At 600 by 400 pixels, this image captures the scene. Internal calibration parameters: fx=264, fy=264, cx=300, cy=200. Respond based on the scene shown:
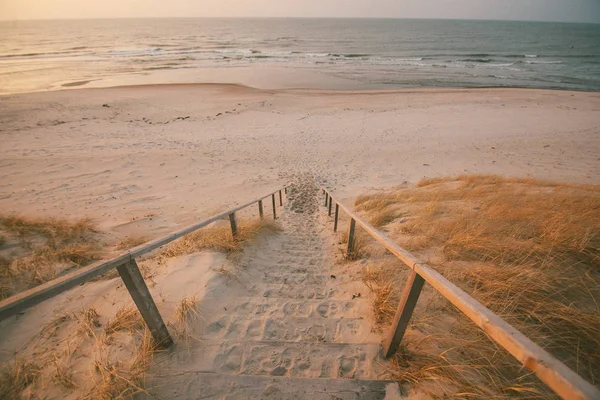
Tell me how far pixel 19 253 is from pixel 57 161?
9.55 metres

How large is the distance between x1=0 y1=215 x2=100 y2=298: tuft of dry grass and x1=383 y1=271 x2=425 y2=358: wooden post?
486 centimetres

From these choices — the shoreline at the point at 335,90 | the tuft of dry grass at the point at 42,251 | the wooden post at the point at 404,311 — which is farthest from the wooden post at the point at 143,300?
the shoreline at the point at 335,90

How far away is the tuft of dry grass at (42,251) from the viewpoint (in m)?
3.90

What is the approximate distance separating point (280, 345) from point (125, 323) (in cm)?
155

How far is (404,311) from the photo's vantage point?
6.90 ft

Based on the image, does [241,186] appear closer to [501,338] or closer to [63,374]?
[63,374]

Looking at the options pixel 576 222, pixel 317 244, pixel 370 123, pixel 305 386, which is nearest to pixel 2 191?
pixel 317 244

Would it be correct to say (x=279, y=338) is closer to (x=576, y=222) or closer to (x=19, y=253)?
(x=576, y=222)

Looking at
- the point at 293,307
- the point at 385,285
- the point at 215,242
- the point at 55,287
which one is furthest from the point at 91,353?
the point at 385,285

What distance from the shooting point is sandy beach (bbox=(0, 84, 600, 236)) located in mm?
9664

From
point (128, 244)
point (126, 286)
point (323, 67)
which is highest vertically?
point (126, 286)

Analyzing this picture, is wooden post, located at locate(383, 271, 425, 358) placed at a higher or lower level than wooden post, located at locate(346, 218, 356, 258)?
higher

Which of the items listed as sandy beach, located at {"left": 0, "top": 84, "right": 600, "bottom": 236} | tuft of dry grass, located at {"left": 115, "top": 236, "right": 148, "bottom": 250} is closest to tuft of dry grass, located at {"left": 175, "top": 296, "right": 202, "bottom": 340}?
tuft of dry grass, located at {"left": 115, "top": 236, "right": 148, "bottom": 250}

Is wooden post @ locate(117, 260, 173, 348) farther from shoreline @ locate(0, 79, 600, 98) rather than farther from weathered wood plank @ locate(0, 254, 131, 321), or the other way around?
shoreline @ locate(0, 79, 600, 98)
